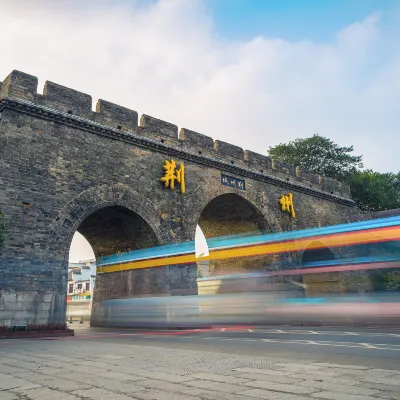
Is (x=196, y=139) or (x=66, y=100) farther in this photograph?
(x=196, y=139)

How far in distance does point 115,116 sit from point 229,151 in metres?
5.82

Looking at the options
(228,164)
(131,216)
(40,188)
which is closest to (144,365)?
(40,188)

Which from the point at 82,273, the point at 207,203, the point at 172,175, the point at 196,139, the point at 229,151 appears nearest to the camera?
the point at 172,175

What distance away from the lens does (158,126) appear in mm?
14820

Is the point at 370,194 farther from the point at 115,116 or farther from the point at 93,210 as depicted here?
the point at 93,210

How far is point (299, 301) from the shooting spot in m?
14.2

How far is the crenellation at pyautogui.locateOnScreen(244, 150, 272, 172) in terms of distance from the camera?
18.1m

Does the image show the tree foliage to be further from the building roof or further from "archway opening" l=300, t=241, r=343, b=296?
the building roof

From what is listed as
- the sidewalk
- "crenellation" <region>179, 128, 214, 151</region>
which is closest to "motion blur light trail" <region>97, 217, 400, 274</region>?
Answer: "crenellation" <region>179, 128, 214, 151</region>

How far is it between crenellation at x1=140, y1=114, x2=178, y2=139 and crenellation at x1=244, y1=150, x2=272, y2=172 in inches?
170

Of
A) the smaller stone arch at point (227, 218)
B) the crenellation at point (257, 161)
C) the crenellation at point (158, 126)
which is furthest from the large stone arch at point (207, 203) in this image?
the crenellation at point (158, 126)

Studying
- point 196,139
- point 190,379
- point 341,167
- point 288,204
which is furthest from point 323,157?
point 190,379

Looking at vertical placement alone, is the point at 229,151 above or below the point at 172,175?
above

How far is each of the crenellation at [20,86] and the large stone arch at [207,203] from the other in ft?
21.6
